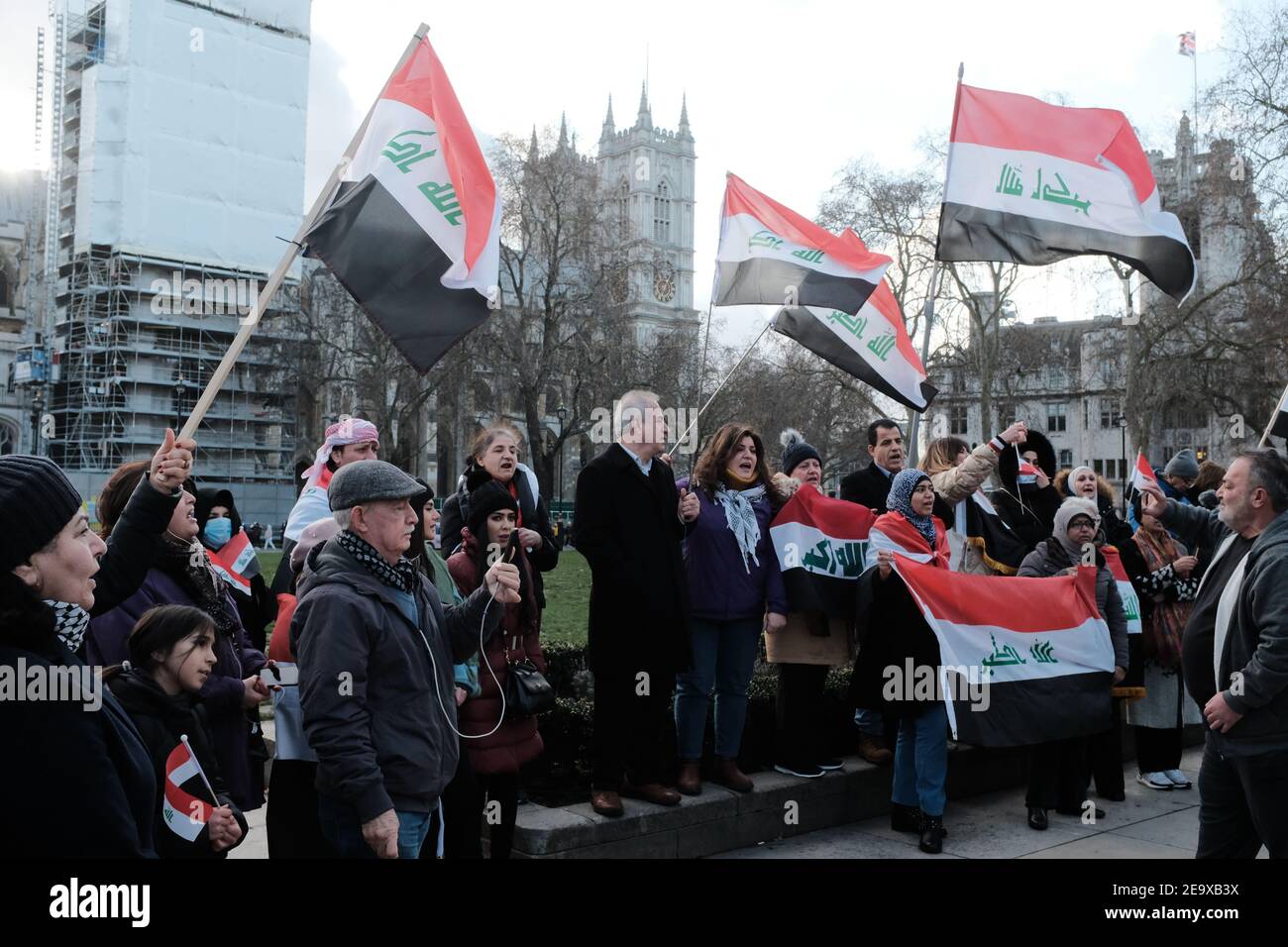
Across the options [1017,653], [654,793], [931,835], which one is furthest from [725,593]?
[1017,653]

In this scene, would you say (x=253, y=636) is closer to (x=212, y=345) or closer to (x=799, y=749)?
(x=799, y=749)

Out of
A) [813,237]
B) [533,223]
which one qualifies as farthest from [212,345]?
[813,237]

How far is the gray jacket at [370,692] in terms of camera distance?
3375 mm

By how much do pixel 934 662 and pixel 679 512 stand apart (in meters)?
1.61

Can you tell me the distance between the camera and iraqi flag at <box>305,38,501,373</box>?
5484 millimetres

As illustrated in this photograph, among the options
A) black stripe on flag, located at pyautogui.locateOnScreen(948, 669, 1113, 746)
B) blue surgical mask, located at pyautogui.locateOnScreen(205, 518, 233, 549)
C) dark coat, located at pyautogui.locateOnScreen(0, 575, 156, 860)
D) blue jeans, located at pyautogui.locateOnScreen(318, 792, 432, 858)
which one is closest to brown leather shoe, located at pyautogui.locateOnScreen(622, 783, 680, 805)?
black stripe on flag, located at pyautogui.locateOnScreen(948, 669, 1113, 746)

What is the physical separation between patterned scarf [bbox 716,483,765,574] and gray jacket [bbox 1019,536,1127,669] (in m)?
1.84

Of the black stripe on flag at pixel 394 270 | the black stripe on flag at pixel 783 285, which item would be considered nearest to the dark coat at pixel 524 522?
the black stripe on flag at pixel 394 270

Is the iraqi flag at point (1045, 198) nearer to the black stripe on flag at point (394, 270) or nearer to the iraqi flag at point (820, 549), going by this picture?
the iraqi flag at point (820, 549)

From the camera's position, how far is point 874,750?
22.4 feet

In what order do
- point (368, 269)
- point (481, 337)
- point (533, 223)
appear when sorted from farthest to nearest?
1. point (533, 223)
2. point (481, 337)
3. point (368, 269)

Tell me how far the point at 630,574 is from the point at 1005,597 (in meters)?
2.33

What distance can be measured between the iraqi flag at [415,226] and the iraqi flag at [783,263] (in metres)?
2.71
